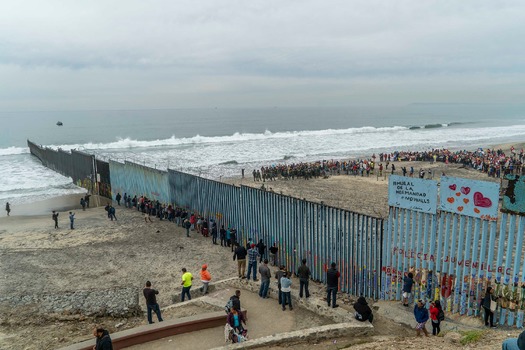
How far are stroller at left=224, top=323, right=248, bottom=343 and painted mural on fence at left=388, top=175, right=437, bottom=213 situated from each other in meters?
4.70

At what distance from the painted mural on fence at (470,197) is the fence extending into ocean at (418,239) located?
2 centimetres

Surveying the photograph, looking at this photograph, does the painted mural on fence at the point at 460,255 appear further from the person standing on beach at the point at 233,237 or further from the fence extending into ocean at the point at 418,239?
the person standing on beach at the point at 233,237

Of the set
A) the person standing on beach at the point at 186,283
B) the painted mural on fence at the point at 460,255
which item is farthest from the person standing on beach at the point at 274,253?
the painted mural on fence at the point at 460,255

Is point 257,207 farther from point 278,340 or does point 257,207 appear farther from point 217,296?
point 278,340

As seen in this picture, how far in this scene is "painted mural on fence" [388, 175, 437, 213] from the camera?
10031mm

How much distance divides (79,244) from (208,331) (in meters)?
11.1

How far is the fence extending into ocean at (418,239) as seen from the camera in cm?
921

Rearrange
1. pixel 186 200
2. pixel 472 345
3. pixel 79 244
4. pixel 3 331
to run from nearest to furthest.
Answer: pixel 472 345 < pixel 3 331 < pixel 79 244 < pixel 186 200

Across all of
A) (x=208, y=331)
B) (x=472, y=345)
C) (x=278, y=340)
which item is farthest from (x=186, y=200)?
(x=472, y=345)

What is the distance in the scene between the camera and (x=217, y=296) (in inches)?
469

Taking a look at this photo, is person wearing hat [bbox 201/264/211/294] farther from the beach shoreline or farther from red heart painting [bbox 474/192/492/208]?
the beach shoreline

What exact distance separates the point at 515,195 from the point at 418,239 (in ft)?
7.81

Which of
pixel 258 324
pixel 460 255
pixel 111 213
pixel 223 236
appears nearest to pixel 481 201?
pixel 460 255

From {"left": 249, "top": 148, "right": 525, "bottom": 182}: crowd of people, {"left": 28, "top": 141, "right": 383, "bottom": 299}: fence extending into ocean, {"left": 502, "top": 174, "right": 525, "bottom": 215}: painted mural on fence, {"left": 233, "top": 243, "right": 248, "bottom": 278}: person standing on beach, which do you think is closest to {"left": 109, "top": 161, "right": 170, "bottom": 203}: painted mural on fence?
{"left": 28, "top": 141, "right": 383, "bottom": 299}: fence extending into ocean
